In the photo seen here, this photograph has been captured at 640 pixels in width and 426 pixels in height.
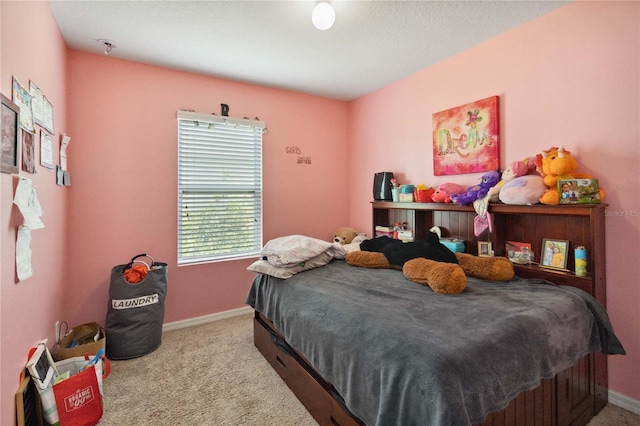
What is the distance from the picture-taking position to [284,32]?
2252mm

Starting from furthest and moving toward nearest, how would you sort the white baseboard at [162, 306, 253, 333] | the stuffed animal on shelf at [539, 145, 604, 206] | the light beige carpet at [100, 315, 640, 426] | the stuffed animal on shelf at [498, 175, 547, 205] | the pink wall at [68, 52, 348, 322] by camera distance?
the white baseboard at [162, 306, 253, 333] < the pink wall at [68, 52, 348, 322] < the stuffed animal on shelf at [498, 175, 547, 205] < the stuffed animal on shelf at [539, 145, 604, 206] < the light beige carpet at [100, 315, 640, 426]

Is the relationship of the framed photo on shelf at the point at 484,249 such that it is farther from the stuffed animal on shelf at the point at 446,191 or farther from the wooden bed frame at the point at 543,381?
the stuffed animal on shelf at the point at 446,191

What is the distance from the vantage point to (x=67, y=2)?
1911 mm

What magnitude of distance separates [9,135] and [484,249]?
2900 millimetres

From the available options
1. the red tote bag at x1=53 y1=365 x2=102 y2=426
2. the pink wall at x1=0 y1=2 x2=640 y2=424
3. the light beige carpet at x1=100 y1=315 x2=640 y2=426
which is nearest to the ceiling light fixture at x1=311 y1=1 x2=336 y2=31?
the pink wall at x1=0 y1=2 x2=640 y2=424

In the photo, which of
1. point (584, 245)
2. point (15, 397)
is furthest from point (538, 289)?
point (15, 397)

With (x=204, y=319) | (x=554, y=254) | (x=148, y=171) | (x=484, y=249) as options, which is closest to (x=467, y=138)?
(x=484, y=249)

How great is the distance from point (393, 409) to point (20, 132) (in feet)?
6.78

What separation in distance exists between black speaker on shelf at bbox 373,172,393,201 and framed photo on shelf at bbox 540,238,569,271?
146 centimetres

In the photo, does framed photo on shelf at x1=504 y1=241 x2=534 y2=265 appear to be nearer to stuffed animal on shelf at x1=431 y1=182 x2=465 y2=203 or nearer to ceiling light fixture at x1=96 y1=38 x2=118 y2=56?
stuffed animal on shelf at x1=431 y1=182 x2=465 y2=203

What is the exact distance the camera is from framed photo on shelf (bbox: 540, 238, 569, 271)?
6.24ft

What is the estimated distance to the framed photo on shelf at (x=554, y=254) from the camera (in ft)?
6.24

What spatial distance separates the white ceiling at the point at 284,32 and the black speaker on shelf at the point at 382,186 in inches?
40.5

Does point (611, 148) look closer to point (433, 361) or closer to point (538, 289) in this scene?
point (538, 289)
